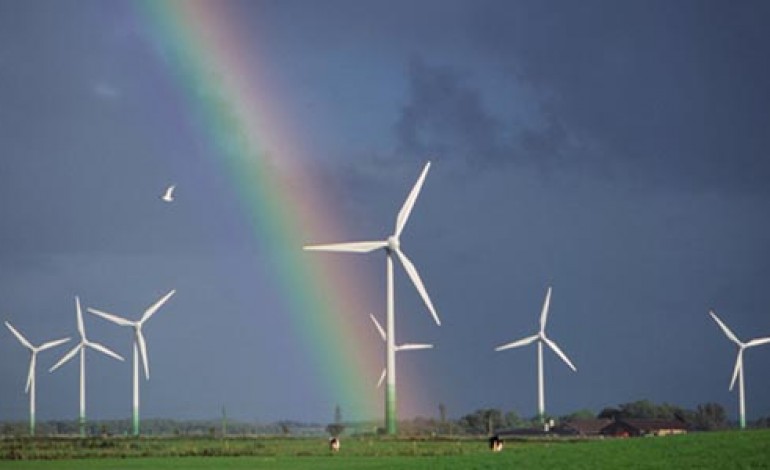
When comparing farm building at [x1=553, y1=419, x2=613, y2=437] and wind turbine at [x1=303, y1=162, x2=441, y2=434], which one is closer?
wind turbine at [x1=303, y1=162, x2=441, y2=434]

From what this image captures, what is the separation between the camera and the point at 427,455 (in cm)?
8031

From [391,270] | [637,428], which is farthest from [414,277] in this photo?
[637,428]

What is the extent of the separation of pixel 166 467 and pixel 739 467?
3207 centimetres

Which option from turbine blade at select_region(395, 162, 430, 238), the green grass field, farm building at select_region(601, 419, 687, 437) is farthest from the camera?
farm building at select_region(601, 419, 687, 437)

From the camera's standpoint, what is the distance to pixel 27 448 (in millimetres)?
100750

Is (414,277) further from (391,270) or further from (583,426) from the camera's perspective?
(583,426)

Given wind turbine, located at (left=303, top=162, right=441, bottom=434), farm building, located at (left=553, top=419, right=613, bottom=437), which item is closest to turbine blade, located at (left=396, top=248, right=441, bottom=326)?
wind turbine, located at (left=303, top=162, right=441, bottom=434)

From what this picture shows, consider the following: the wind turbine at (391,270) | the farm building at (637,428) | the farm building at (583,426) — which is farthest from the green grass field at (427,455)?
the farm building at (583,426)

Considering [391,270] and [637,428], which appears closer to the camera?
[391,270]

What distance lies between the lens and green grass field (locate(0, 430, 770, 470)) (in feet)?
196

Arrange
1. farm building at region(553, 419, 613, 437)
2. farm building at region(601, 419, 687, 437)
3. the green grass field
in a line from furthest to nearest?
farm building at region(553, 419, 613, 437) → farm building at region(601, 419, 687, 437) → the green grass field

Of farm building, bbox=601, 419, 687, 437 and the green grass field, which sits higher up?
the green grass field

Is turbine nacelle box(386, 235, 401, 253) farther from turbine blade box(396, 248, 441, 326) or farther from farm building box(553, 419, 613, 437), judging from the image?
farm building box(553, 419, 613, 437)

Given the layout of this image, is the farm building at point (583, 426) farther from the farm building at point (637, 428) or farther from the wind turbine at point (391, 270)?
the wind turbine at point (391, 270)
